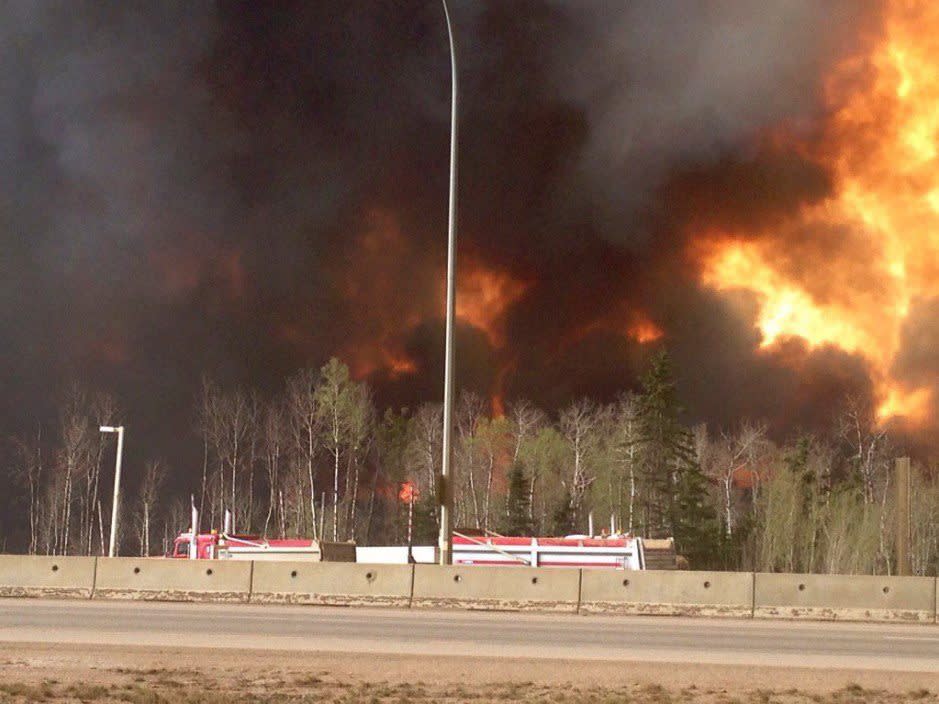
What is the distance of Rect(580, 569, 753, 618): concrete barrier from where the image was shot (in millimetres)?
26828

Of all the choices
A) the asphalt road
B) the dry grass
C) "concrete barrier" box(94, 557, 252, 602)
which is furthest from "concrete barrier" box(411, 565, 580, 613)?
the dry grass

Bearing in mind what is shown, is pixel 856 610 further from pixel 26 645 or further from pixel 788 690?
pixel 26 645

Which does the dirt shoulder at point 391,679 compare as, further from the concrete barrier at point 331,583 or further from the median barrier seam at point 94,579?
the median barrier seam at point 94,579

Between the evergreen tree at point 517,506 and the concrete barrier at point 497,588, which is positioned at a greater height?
the evergreen tree at point 517,506

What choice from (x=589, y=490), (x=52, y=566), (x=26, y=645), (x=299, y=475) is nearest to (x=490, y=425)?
(x=589, y=490)

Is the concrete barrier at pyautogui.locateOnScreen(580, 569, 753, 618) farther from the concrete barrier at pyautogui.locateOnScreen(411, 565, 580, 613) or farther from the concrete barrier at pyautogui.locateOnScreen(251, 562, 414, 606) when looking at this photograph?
Result: the concrete barrier at pyautogui.locateOnScreen(251, 562, 414, 606)

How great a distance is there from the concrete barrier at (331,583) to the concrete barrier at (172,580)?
462 millimetres

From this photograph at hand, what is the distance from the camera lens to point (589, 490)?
3327 inches

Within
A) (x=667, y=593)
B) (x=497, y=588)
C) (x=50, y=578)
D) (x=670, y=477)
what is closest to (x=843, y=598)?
(x=667, y=593)

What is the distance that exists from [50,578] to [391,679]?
56.4 feet

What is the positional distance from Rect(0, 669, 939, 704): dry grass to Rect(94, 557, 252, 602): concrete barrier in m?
14.0

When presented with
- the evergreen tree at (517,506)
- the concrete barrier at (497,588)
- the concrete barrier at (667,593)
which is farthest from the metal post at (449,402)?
the evergreen tree at (517,506)

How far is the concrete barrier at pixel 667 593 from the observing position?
88.0 ft

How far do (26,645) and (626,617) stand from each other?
43.5 ft
